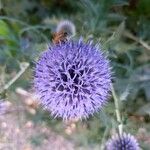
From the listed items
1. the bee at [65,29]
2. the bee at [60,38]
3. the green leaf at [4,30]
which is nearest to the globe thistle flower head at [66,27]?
the bee at [65,29]

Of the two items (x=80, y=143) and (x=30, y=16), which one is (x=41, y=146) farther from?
(x=30, y=16)

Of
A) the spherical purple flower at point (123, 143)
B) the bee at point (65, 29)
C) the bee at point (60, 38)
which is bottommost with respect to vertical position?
the spherical purple flower at point (123, 143)

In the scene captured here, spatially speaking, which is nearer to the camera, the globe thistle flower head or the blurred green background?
the blurred green background

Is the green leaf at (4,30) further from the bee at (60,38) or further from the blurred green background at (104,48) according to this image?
the bee at (60,38)

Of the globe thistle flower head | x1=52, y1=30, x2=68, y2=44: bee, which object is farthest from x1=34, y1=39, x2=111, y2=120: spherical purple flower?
the globe thistle flower head

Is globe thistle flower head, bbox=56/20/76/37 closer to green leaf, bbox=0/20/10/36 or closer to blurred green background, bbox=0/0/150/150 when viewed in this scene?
blurred green background, bbox=0/0/150/150

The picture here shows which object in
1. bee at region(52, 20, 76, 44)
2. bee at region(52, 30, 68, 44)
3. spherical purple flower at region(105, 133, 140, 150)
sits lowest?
spherical purple flower at region(105, 133, 140, 150)

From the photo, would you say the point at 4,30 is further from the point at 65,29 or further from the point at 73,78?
the point at 73,78
